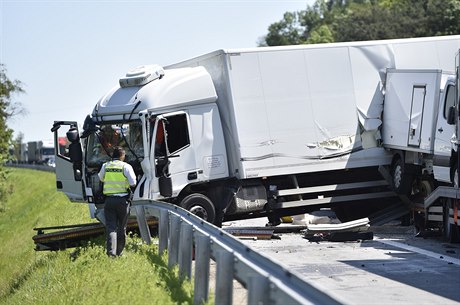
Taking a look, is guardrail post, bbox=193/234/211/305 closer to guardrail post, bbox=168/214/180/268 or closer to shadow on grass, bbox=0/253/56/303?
guardrail post, bbox=168/214/180/268

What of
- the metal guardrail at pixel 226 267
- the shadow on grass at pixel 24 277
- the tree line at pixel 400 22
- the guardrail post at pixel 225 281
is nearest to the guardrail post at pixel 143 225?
the metal guardrail at pixel 226 267

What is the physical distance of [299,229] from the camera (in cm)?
2106

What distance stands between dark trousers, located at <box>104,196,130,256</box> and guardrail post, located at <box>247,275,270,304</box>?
26.6ft

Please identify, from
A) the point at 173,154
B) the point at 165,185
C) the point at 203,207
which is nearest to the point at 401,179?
the point at 203,207

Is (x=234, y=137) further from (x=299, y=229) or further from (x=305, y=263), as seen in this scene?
(x=305, y=263)

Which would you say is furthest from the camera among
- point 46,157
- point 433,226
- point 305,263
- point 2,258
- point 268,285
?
point 46,157

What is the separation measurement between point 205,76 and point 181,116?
3.96 ft

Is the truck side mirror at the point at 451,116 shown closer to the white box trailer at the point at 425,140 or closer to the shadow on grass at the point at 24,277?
the white box trailer at the point at 425,140

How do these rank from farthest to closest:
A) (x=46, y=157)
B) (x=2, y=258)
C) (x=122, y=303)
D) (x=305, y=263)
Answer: (x=46, y=157) → (x=2, y=258) → (x=305, y=263) → (x=122, y=303)

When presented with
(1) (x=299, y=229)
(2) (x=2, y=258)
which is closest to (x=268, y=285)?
(1) (x=299, y=229)

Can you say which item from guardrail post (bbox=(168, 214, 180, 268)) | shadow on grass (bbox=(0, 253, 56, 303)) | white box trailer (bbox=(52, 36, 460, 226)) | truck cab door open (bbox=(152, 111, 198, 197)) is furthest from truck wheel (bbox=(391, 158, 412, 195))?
guardrail post (bbox=(168, 214, 180, 268))

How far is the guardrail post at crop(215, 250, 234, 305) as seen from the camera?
30.5 feet

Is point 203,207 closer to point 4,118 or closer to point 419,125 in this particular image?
point 419,125

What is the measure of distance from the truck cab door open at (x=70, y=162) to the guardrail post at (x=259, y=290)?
1270 cm
